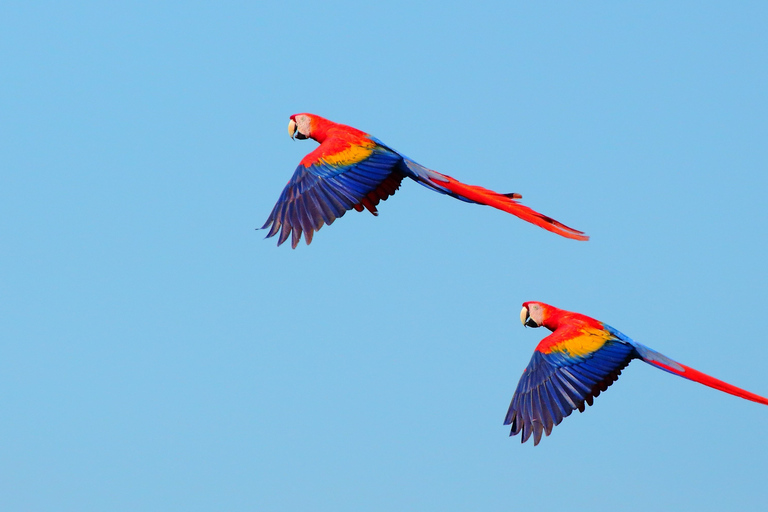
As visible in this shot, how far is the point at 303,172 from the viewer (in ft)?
32.6

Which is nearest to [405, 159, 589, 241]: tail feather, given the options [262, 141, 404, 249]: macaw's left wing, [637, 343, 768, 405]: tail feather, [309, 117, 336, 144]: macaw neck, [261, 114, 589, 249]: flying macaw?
[261, 114, 589, 249]: flying macaw

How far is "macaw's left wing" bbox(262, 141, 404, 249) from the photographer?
31.3 feet

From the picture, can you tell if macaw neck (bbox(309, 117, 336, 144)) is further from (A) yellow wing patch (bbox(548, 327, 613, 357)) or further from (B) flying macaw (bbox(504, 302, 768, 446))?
(A) yellow wing patch (bbox(548, 327, 613, 357))

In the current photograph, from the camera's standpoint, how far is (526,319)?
1091 cm

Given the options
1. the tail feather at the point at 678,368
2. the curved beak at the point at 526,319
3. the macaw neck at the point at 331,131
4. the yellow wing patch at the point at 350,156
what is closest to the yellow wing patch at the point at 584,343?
the tail feather at the point at 678,368

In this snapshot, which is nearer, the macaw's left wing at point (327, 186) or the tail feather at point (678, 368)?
the macaw's left wing at point (327, 186)

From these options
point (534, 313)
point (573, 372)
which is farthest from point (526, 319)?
point (573, 372)

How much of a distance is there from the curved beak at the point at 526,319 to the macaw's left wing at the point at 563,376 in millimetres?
772

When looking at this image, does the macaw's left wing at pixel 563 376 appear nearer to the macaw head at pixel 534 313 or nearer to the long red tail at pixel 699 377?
the long red tail at pixel 699 377

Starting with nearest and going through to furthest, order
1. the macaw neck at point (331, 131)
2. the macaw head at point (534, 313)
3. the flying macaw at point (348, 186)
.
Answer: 1. the flying macaw at point (348, 186)
2. the macaw neck at point (331, 131)
3. the macaw head at point (534, 313)

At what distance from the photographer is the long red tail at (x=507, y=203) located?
991 cm

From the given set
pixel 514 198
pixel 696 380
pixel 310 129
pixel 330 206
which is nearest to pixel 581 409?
pixel 696 380

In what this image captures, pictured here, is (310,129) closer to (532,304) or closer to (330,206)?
(330,206)

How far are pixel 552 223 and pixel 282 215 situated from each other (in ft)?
8.64
